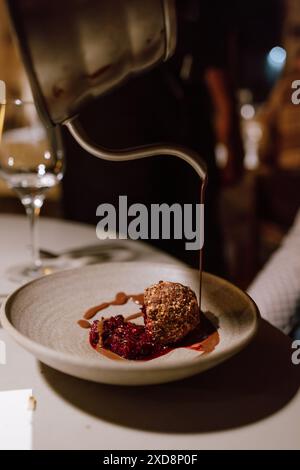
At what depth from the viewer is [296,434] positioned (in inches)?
19.1

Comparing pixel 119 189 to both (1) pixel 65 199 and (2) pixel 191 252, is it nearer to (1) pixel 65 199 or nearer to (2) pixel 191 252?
(1) pixel 65 199

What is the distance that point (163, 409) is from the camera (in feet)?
1.69

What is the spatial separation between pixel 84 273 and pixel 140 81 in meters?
1.08

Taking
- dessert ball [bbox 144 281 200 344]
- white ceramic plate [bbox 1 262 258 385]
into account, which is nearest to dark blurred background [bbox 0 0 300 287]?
white ceramic plate [bbox 1 262 258 385]

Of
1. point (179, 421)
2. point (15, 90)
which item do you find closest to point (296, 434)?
point (179, 421)

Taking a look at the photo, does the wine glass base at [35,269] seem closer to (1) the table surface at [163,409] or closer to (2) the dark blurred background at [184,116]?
(1) the table surface at [163,409]

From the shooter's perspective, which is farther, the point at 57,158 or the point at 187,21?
the point at 187,21

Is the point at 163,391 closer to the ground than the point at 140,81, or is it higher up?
closer to the ground

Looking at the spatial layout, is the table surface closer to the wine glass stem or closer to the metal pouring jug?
the metal pouring jug

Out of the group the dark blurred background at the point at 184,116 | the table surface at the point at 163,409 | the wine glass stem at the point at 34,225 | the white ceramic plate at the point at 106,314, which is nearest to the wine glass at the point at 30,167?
the wine glass stem at the point at 34,225

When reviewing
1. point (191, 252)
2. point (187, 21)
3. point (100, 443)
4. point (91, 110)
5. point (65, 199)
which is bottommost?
point (191, 252)

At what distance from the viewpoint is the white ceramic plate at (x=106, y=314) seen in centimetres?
48

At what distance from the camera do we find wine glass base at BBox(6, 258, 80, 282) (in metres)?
0.90

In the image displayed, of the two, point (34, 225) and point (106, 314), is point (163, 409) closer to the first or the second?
point (106, 314)
